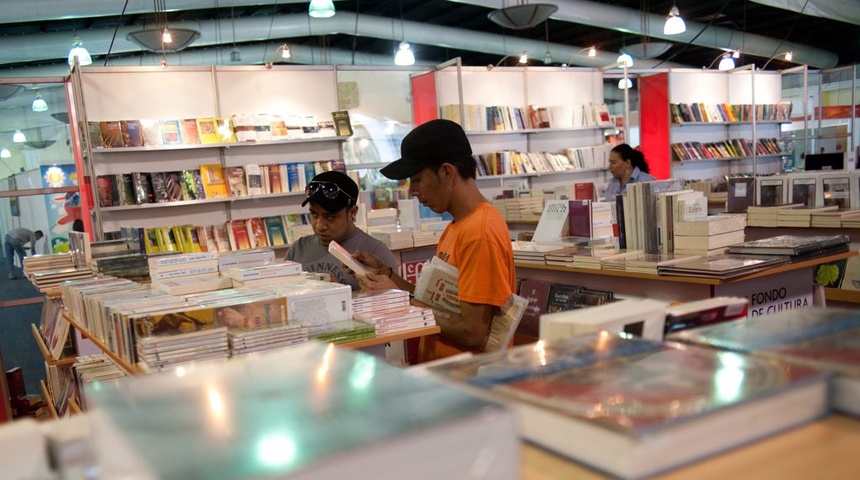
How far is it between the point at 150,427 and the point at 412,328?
1.93 m

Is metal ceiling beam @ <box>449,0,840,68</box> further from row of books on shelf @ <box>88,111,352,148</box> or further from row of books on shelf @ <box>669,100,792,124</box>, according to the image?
row of books on shelf @ <box>88,111,352,148</box>

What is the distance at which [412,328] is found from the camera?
2.63 m

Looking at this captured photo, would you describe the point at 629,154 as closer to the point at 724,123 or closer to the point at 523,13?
the point at 523,13

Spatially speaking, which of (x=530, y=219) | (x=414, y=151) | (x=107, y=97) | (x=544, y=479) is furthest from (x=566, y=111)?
(x=544, y=479)

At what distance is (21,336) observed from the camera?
7.65m

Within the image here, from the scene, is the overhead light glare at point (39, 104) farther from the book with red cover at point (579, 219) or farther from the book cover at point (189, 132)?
the book with red cover at point (579, 219)

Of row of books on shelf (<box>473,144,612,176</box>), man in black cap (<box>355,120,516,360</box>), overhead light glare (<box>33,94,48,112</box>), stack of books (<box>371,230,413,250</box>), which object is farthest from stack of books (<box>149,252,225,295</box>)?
overhead light glare (<box>33,94,48,112</box>)

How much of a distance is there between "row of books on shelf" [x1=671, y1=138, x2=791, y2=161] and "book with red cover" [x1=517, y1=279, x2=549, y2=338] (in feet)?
22.6

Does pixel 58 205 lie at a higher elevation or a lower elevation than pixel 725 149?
lower

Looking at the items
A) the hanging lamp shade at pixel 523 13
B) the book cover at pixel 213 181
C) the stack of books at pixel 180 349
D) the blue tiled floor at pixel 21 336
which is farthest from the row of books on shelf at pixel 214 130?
the stack of books at pixel 180 349

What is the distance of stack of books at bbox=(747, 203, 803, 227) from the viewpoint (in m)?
5.27

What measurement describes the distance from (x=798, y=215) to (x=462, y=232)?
3.71 meters

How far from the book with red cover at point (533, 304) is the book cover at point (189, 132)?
14.0ft

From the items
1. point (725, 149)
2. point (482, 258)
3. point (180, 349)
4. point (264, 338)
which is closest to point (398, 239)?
point (482, 258)
